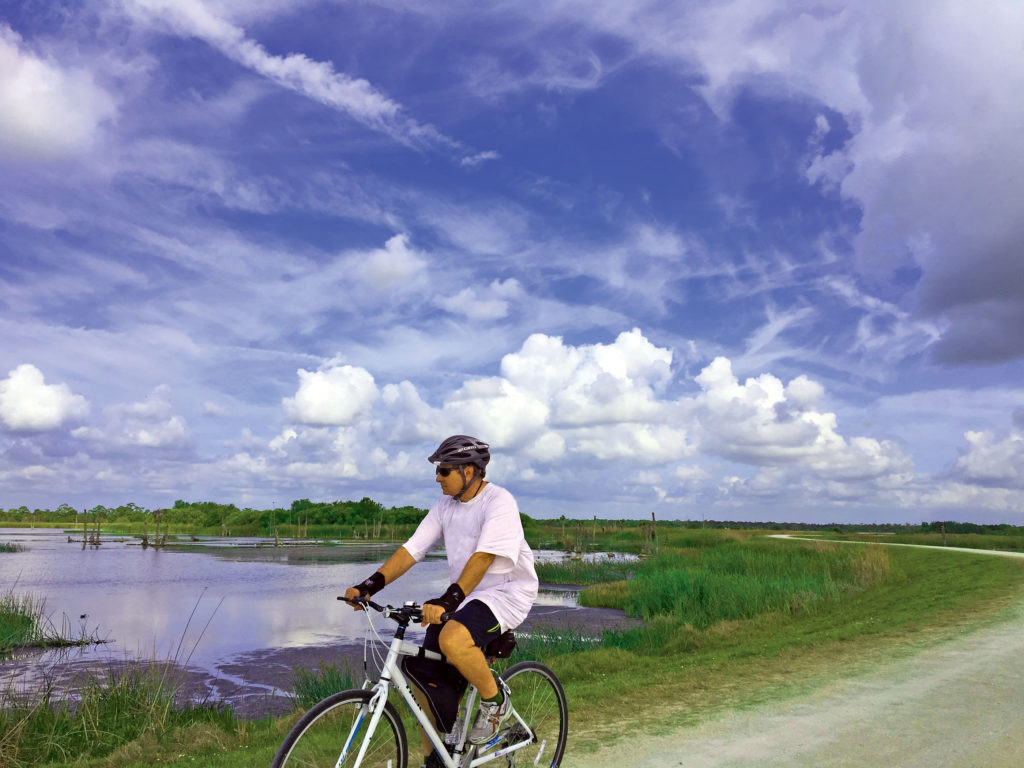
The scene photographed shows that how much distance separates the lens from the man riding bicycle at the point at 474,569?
157 inches

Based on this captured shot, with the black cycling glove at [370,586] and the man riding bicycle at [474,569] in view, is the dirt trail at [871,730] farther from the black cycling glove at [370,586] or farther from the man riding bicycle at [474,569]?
the black cycling glove at [370,586]

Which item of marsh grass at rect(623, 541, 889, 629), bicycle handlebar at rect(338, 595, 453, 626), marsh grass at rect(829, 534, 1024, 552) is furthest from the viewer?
marsh grass at rect(829, 534, 1024, 552)

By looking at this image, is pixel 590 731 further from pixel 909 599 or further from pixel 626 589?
pixel 626 589

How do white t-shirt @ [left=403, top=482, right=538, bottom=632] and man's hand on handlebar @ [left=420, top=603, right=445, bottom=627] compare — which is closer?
man's hand on handlebar @ [left=420, top=603, right=445, bottom=627]

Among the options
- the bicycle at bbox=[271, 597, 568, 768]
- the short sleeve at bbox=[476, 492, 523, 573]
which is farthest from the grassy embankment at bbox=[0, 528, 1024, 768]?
the short sleeve at bbox=[476, 492, 523, 573]

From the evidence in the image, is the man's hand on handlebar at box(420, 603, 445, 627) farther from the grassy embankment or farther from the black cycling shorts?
the grassy embankment

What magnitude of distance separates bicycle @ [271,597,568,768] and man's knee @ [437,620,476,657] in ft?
0.28

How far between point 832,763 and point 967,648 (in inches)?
268

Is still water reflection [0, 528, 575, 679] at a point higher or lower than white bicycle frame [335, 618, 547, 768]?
lower

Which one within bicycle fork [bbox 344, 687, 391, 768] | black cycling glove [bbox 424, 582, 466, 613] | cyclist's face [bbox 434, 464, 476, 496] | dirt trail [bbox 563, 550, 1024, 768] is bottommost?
dirt trail [bbox 563, 550, 1024, 768]

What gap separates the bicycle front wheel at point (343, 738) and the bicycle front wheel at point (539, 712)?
1076mm

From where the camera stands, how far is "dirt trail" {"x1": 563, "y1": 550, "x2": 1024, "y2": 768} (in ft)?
19.6

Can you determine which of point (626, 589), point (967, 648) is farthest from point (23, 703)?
point (626, 589)

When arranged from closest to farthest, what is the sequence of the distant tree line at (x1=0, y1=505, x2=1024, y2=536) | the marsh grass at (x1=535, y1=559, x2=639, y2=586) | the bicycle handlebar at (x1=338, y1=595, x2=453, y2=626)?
1. the bicycle handlebar at (x1=338, y1=595, x2=453, y2=626)
2. the marsh grass at (x1=535, y1=559, x2=639, y2=586)
3. the distant tree line at (x1=0, y1=505, x2=1024, y2=536)
